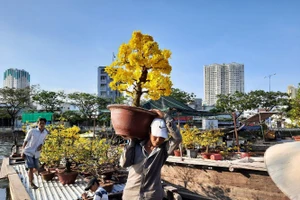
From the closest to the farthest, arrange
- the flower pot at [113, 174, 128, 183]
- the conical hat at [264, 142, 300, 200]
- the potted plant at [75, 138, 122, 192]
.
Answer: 1. the conical hat at [264, 142, 300, 200]
2. the potted plant at [75, 138, 122, 192]
3. the flower pot at [113, 174, 128, 183]

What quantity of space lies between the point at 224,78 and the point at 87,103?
5422 cm

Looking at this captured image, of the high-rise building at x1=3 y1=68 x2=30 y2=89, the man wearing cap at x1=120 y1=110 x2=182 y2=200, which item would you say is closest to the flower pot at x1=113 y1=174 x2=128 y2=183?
the man wearing cap at x1=120 y1=110 x2=182 y2=200

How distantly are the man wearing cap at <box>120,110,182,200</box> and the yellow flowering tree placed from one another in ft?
5.55

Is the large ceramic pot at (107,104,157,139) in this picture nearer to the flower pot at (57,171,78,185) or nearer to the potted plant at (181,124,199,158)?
the flower pot at (57,171,78,185)

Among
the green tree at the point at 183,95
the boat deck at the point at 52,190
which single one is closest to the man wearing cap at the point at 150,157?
the boat deck at the point at 52,190

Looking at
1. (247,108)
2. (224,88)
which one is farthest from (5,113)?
(224,88)

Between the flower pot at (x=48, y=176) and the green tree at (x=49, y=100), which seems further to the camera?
the green tree at (x=49, y=100)

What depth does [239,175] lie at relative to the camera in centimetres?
576

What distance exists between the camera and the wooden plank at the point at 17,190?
4.63 meters

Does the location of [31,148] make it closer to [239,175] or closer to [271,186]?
[239,175]

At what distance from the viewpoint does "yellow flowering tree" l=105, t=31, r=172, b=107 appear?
4.25 m

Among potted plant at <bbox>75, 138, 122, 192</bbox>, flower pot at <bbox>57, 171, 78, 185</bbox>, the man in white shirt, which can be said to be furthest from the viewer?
flower pot at <bbox>57, 171, 78, 185</bbox>

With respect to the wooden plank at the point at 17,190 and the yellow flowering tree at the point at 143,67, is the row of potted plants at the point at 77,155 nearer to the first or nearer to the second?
the wooden plank at the point at 17,190

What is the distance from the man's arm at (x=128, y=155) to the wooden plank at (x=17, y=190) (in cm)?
280
